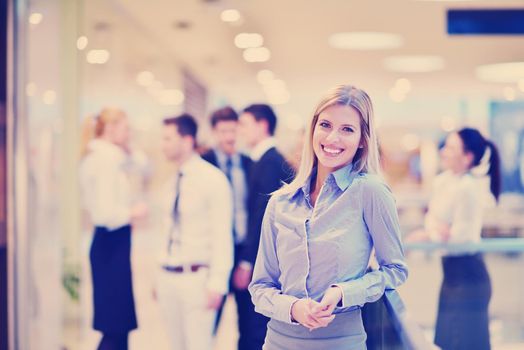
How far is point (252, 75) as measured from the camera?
450 cm

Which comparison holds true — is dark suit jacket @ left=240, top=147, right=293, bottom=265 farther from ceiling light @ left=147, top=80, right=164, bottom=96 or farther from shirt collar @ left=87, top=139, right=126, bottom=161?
ceiling light @ left=147, top=80, right=164, bottom=96

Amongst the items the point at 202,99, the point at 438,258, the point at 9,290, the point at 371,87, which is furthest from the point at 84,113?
the point at 438,258

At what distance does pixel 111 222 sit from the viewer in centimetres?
371

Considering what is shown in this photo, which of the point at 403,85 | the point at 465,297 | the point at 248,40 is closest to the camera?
the point at 465,297

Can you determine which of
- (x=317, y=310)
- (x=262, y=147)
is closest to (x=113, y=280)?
(x=262, y=147)

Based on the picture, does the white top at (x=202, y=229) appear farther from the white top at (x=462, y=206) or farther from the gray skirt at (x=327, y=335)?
the gray skirt at (x=327, y=335)

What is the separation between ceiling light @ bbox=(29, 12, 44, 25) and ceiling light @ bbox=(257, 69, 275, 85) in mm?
1354

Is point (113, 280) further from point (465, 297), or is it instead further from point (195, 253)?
point (465, 297)

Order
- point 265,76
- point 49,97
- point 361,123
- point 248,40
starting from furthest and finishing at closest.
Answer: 1. point 248,40
2. point 265,76
3. point 49,97
4. point 361,123

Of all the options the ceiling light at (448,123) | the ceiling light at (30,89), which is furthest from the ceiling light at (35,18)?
the ceiling light at (448,123)

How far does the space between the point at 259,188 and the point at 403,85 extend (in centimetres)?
115

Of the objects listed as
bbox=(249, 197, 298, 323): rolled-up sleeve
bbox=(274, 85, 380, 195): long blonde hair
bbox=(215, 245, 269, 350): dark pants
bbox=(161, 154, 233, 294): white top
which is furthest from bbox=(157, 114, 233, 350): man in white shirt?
bbox=(274, 85, 380, 195): long blonde hair

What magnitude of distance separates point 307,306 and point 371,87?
7.06 ft

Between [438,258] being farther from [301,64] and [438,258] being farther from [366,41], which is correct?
[366,41]
